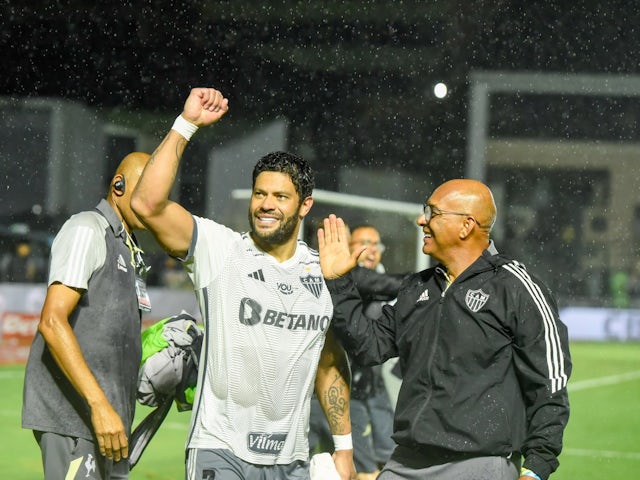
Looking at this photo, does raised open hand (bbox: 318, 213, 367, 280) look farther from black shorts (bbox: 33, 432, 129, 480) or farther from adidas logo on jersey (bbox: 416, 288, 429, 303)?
black shorts (bbox: 33, 432, 129, 480)

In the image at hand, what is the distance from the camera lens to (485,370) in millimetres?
3594

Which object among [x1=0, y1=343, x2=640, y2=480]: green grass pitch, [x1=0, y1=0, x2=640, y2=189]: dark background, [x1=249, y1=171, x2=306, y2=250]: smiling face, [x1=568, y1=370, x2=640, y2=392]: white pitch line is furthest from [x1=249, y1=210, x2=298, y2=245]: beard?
[x1=568, y1=370, x2=640, y2=392]: white pitch line

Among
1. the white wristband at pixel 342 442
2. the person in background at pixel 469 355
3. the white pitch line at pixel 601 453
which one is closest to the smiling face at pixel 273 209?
the person in background at pixel 469 355

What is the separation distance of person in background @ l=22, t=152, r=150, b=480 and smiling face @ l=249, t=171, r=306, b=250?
0.54 metres

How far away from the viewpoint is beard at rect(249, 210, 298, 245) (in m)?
3.65

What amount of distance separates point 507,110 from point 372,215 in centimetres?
879

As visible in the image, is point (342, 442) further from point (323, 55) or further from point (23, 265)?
point (23, 265)

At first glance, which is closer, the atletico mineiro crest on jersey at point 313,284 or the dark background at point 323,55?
the atletico mineiro crest on jersey at point 313,284

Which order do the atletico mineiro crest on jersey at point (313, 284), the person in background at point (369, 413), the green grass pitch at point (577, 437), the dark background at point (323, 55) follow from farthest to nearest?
the dark background at point (323, 55)
the green grass pitch at point (577, 437)
the person in background at point (369, 413)
the atletico mineiro crest on jersey at point (313, 284)

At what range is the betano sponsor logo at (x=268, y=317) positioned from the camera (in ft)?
11.8

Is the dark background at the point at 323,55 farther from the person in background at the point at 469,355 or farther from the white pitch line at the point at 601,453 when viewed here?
the person in background at the point at 469,355

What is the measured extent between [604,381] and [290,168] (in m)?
13.5

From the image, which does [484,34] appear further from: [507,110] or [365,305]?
[365,305]

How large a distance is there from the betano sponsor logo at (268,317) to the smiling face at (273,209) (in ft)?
0.75
